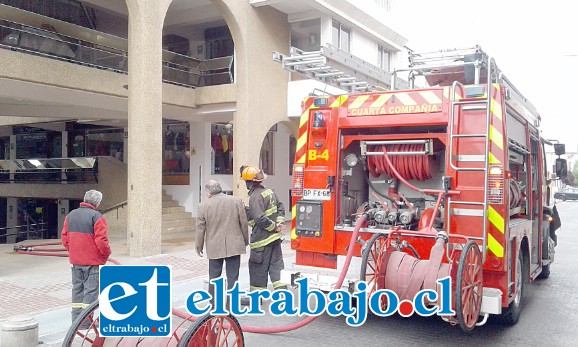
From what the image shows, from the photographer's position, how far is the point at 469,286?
4.73 m

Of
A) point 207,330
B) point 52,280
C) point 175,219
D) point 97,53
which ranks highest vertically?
point 97,53

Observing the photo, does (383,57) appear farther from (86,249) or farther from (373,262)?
(86,249)

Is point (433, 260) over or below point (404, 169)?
below

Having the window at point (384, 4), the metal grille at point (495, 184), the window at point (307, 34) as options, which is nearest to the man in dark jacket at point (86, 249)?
the metal grille at point (495, 184)

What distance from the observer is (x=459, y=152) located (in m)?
5.43

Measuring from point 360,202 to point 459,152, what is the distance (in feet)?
5.26

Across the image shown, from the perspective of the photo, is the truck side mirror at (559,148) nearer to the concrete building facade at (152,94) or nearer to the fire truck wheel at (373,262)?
the concrete building facade at (152,94)

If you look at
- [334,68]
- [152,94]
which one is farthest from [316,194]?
[152,94]

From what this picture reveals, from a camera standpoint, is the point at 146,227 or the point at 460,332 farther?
the point at 146,227

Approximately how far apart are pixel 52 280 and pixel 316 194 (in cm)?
473

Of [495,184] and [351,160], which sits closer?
[495,184]

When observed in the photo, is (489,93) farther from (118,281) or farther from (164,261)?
(164,261)

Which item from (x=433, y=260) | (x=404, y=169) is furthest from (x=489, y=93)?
(x=433, y=260)

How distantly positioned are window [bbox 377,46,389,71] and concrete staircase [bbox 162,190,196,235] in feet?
28.7
